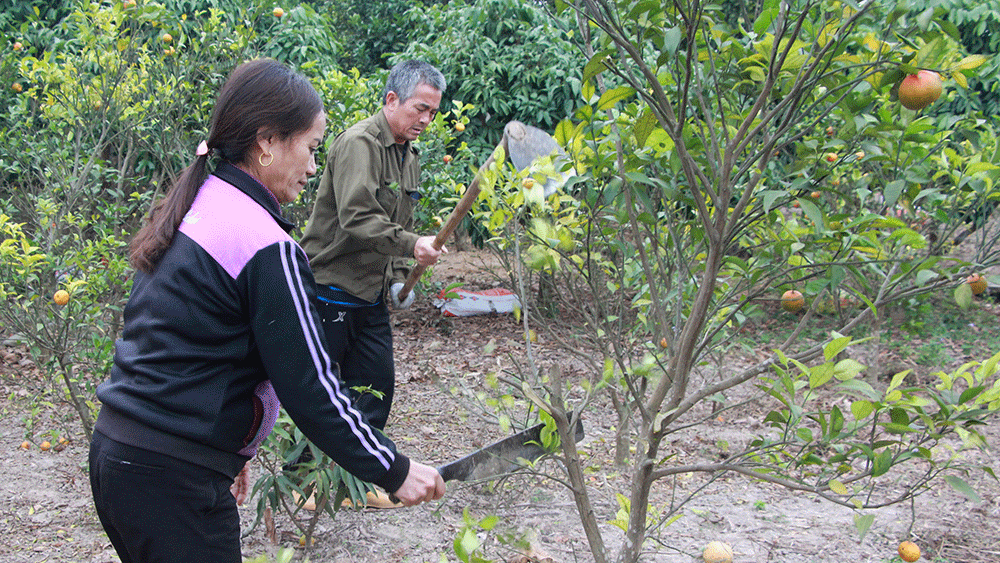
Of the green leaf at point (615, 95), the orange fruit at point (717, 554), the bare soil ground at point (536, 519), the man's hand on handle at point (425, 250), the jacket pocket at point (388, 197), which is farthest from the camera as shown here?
the jacket pocket at point (388, 197)

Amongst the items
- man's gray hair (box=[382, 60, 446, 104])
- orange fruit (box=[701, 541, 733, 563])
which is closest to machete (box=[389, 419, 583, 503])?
orange fruit (box=[701, 541, 733, 563])

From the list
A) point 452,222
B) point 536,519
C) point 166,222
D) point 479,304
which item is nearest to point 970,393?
point 166,222

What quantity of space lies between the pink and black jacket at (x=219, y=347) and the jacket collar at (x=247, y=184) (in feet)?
0.13

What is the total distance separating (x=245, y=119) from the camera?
4.93 ft

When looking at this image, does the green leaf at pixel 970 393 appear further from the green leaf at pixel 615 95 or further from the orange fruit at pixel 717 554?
the orange fruit at pixel 717 554

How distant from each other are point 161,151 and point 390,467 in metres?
4.15

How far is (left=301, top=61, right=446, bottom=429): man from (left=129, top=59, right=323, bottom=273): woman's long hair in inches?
50.7

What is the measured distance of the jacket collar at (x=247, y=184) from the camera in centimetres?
149

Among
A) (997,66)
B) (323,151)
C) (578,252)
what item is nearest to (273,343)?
(578,252)

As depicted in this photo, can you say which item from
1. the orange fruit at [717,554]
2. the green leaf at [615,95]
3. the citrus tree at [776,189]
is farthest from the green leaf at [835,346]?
the orange fruit at [717,554]

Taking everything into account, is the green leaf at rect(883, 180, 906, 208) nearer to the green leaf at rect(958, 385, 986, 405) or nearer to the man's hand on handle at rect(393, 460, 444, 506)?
the green leaf at rect(958, 385, 986, 405)

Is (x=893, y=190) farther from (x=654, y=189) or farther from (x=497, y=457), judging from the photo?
(x=497, y=457)

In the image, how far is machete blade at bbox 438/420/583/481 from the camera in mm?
2100

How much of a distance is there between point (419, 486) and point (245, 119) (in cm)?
88
